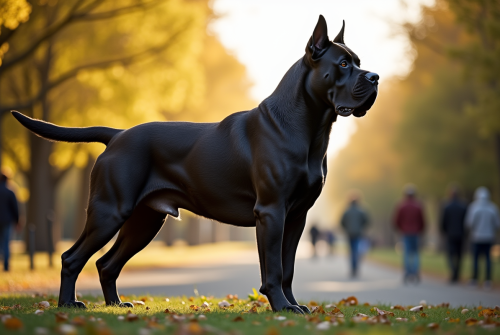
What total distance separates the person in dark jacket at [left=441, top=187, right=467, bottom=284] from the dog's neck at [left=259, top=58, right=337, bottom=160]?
10526 millimetres

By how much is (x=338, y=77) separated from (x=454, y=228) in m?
10.9

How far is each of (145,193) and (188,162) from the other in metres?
0.48

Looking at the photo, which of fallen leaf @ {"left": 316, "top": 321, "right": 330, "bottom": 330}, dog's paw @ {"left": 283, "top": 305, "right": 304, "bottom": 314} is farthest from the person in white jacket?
fallen leaf @ {"left": 316, "top": 321, "right": 330, "bottom": 330}

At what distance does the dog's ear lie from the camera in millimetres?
5375

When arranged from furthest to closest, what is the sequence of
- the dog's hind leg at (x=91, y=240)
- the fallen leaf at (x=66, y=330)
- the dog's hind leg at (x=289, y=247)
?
the dog's hind leg at (x=289, y=247), the dog's hind leg at (x=91, y=240), the fallen leaf at (x=66, y=330)

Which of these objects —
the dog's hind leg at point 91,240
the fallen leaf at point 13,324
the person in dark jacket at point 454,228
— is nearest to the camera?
the fallen leaf at point 13,324

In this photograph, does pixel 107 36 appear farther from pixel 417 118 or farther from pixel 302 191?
pixel 417 118

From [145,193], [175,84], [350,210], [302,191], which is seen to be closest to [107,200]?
[145,193]

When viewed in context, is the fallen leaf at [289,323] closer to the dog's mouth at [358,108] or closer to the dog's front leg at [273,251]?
the dog's front leg at [273,251]

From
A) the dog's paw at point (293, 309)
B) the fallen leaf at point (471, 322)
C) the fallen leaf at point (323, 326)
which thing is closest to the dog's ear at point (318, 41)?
the dog's paw at point (293, 309)

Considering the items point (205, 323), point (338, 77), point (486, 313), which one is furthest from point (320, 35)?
point (486, 313)

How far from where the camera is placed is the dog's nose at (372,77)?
5266 mm

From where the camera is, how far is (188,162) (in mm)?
5797

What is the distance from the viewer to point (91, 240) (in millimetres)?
5680
